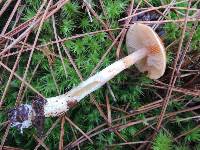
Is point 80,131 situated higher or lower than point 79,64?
lower

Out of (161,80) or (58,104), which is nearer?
(58,104)

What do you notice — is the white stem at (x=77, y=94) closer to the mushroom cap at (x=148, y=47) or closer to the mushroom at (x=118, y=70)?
the mushroom at (x=118, y=70)

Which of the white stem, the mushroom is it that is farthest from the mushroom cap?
the white stem

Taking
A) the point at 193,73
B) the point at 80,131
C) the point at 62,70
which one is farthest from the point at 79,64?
the point at 193,73

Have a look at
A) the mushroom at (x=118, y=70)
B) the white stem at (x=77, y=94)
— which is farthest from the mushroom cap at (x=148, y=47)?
the white stem at (x=77, y=94)

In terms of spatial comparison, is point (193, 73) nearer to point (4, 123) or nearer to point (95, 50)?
point (95, 50)

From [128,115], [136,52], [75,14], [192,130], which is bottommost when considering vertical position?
[192,130]

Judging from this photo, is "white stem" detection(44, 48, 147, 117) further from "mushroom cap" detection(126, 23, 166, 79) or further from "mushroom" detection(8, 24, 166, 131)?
"mushroom cap" detection(126, 23, 166, 79)
